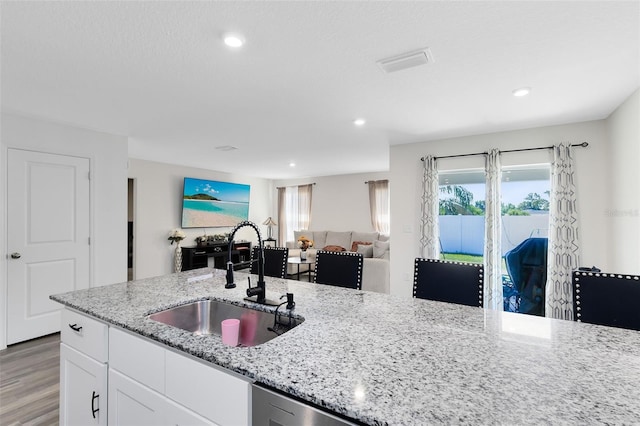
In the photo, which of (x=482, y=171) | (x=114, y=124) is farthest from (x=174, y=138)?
(x=482, y=171)

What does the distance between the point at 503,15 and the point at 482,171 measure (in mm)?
2632

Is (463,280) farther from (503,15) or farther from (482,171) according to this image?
(482,171)

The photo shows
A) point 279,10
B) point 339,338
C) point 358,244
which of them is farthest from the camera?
point 358,244

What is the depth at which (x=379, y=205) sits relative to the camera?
6.96 metres

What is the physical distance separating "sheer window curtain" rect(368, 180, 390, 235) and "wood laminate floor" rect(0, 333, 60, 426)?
19.0 feet

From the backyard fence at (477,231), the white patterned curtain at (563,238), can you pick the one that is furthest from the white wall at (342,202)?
the white patterned curtain at (563,238)

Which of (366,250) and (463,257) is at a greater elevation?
(463,257)

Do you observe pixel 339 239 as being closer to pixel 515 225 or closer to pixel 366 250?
pixel 366 250

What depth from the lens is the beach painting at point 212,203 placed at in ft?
20.1

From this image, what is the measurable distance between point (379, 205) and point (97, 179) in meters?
5.35

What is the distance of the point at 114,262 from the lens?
3723 millimetres

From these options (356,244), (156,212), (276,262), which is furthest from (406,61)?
(156,212)

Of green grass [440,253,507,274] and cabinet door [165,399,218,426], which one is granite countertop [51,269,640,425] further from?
green grass [440,253,507,274]

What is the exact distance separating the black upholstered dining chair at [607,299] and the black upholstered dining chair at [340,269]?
1267 mm
